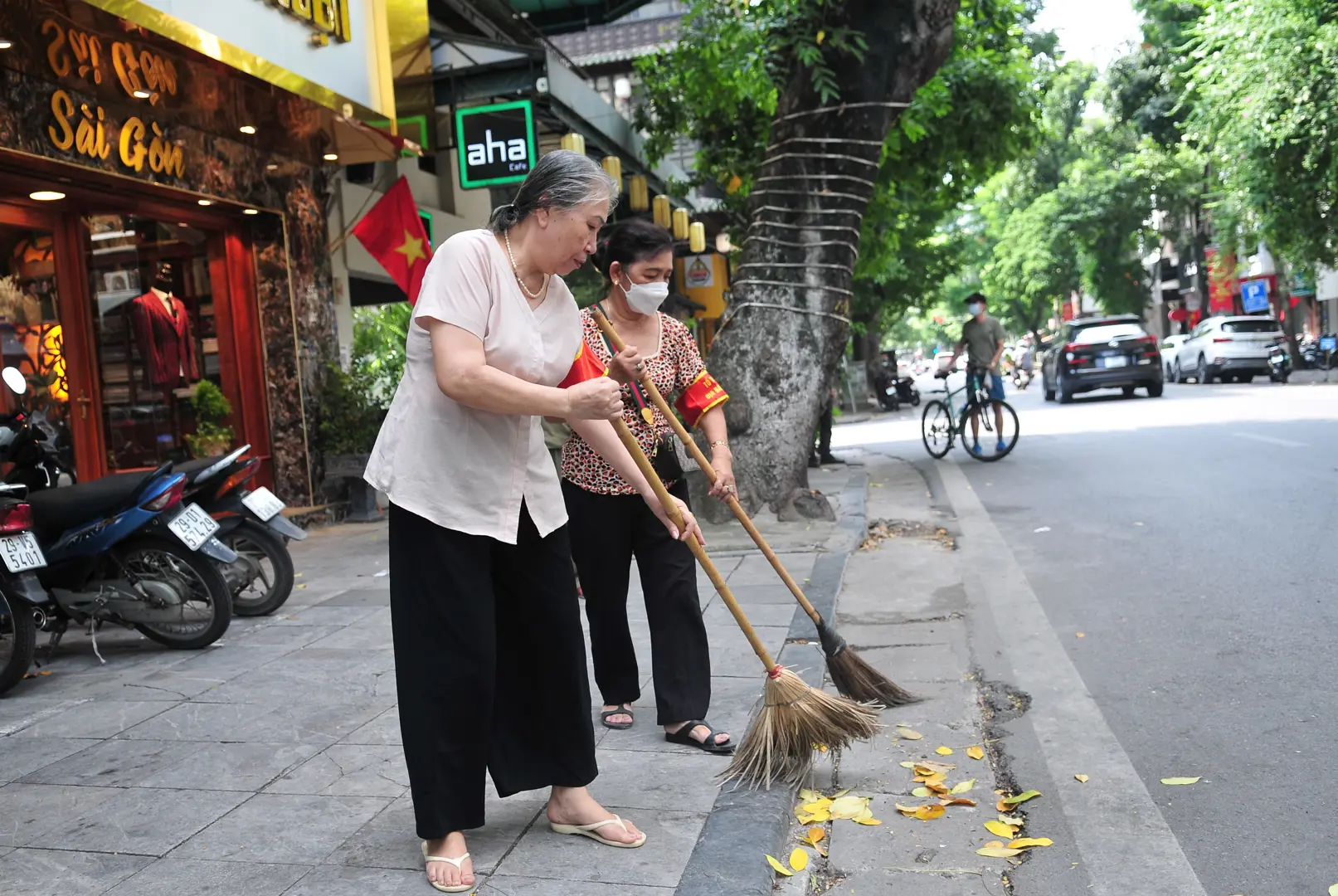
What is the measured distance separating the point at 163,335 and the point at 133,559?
4221 mm

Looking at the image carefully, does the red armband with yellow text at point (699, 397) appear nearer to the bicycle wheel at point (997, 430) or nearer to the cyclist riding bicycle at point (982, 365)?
the cyclist riding bicycle at point (982, 365)

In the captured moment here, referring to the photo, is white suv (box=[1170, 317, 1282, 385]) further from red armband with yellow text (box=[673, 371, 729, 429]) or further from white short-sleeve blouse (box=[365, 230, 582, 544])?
white short-sleeve blouse (box=[365, 230, 582, 544])

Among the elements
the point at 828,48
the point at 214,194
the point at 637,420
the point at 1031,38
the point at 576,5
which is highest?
the point at 1031,38

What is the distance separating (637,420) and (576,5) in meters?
11.8

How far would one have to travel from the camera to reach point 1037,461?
12.2 m

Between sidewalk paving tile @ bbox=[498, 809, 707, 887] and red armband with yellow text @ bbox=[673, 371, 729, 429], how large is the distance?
1.42 meters

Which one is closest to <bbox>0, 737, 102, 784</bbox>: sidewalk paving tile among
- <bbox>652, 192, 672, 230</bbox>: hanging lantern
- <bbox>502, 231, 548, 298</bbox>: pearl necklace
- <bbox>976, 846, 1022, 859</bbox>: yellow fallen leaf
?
<bbox>502, 231, 548, 298</bbox>: pearl necklace

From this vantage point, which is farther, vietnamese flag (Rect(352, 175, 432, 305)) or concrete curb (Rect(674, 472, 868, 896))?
vietnamese flag (Rect(352, 175, 432, 305))

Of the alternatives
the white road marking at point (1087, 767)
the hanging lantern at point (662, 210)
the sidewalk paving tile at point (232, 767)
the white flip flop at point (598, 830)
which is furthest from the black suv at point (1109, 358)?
the white flip flop at point (598, 830)

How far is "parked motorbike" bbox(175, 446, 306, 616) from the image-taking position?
5.99 m

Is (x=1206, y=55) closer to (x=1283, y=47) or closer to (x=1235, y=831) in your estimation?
(x=1283, y=47)

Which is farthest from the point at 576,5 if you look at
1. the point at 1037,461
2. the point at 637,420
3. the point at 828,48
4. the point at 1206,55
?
the point at 1206,55

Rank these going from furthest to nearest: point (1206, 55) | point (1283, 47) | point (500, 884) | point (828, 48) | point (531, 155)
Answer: point (1206, 55) < point (1283, 47) < point (531, 155) < point (828, 48) < point (500, 884)

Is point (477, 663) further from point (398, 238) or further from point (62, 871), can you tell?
point (398, 238)
